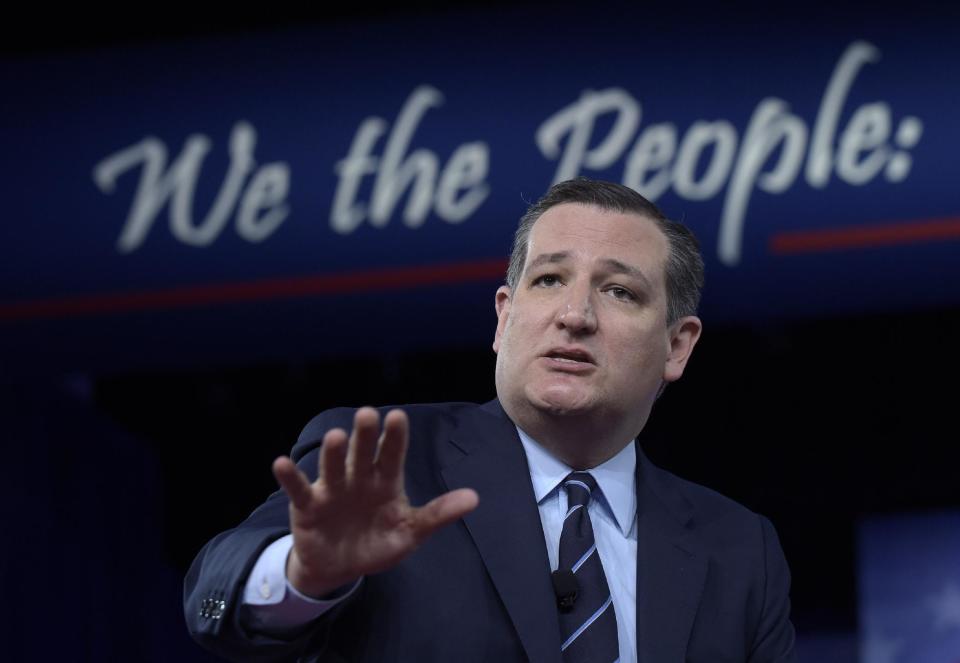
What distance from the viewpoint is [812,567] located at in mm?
4570

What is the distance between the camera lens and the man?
1506 mm

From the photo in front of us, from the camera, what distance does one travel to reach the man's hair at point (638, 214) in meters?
2.12

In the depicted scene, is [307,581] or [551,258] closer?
[307,581]

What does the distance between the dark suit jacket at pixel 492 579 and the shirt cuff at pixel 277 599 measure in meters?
0.01

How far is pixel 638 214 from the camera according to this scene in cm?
213

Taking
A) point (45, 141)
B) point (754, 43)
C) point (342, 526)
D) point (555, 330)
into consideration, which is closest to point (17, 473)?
point (45, 141)

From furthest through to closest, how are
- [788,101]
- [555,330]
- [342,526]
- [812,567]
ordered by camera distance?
1. [812,567]
2. [788,101]
3. [555,330]
4. [342,526]

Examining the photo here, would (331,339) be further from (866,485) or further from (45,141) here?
(866,485)

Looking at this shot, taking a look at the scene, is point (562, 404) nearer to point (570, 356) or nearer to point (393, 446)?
point (570, 356)

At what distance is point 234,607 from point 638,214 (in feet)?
2.80

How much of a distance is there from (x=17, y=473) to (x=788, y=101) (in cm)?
235

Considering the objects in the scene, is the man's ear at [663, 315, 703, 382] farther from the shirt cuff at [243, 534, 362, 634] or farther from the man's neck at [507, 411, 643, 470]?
the shirt cuff at [243, 534, 362, 634]

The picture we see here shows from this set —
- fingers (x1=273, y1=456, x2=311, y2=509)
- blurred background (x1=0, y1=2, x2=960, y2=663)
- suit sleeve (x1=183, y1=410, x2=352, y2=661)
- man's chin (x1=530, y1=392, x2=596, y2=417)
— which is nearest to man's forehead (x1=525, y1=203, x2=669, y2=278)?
man's chin (x1=530, y1=392, x2=596, y2=417)

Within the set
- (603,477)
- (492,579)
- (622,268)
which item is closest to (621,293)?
(622,268)
